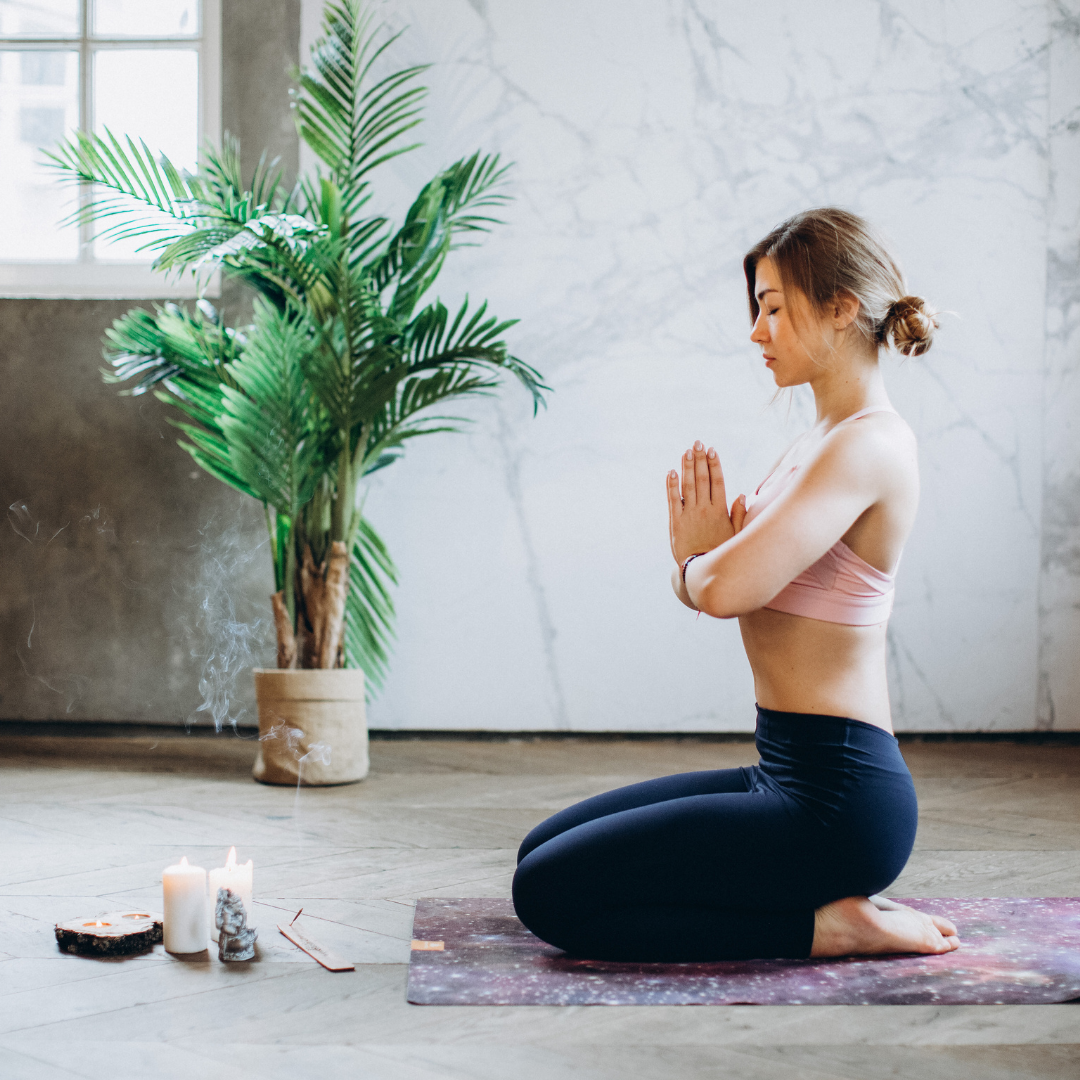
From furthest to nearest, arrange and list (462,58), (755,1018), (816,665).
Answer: (462,58), (816,665), (755,1018)

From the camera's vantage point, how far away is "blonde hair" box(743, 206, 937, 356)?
1511mm

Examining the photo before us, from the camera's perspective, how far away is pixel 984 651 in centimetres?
378

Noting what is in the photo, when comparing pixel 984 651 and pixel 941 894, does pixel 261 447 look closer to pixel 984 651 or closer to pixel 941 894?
pixel 941 894

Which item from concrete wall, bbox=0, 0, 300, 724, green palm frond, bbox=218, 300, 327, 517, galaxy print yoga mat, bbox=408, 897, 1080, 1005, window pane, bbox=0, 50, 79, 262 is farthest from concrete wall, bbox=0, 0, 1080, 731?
galaxy print yoga mat, bbox=408, 897, 1080, 1005

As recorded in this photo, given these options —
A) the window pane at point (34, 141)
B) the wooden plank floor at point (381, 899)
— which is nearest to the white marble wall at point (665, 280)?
the wooden plank floor at point (381, 899)

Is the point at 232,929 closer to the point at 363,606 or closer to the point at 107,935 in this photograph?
the point at 107,935

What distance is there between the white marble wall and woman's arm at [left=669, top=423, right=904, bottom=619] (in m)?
2.25

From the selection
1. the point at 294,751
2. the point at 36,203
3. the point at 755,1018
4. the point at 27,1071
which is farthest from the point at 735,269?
the point at 27,1071

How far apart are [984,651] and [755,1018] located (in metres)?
2.72

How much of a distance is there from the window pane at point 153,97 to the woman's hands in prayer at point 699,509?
109 inches

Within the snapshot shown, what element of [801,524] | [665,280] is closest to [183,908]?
[801,524]

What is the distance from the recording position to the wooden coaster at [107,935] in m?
1.58

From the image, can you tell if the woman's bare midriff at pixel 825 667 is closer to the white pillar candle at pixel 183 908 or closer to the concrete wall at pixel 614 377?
the white pillar candle at pixel 183 908

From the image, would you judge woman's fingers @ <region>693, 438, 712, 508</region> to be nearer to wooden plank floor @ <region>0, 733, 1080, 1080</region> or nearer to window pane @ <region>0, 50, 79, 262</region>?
wooden plank floor @ <region>0, 733, 1080, 1080</region>
